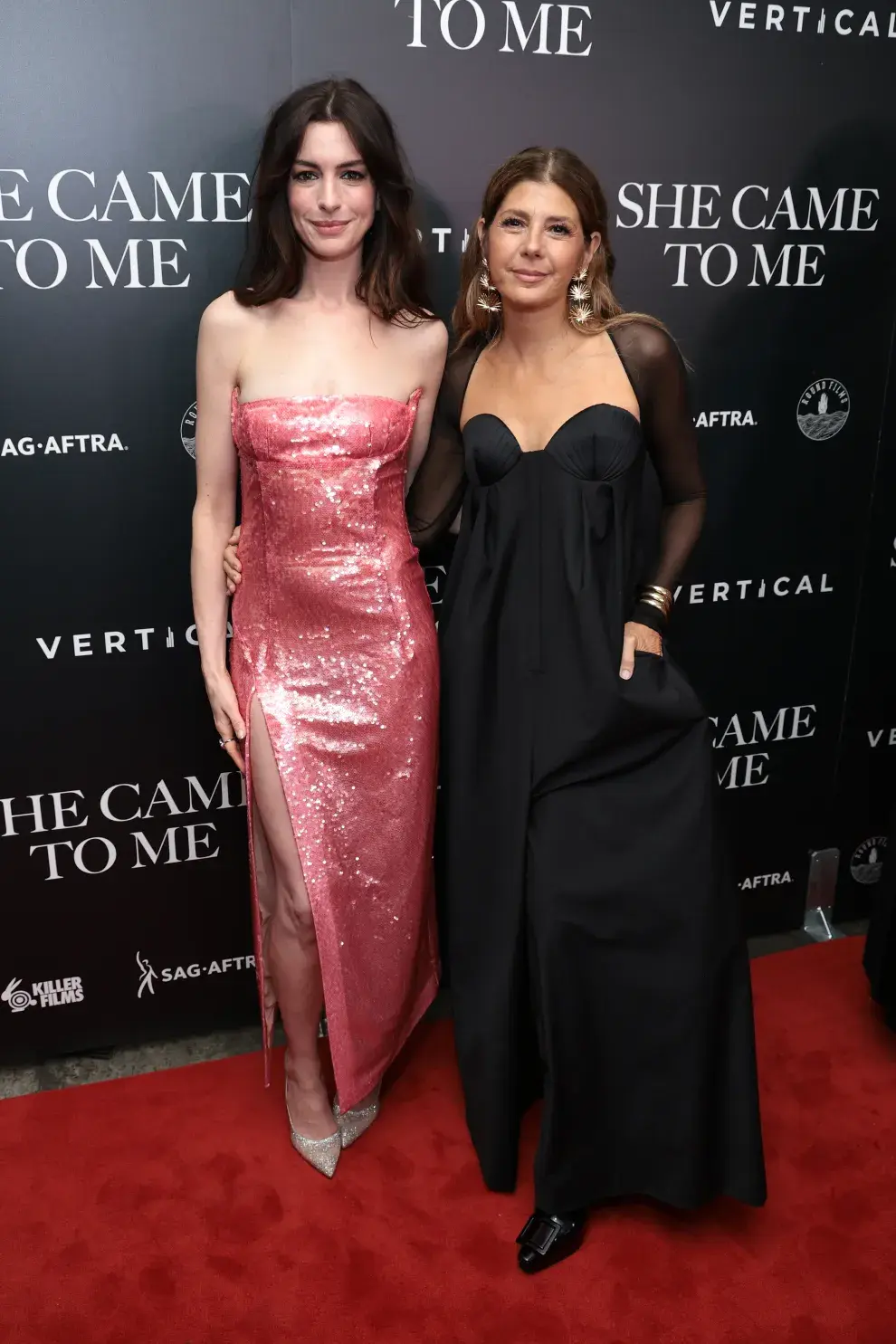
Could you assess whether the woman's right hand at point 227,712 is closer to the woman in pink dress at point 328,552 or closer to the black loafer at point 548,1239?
the woman in pink dress at point 328,552

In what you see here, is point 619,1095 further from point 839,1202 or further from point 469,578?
point 469,578

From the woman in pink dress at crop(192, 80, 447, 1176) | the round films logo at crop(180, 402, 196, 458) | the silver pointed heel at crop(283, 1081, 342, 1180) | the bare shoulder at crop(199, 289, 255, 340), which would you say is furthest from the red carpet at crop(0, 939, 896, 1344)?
the bare shoulder at crop(199, 289, 255, 340)

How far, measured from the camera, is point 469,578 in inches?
92.0

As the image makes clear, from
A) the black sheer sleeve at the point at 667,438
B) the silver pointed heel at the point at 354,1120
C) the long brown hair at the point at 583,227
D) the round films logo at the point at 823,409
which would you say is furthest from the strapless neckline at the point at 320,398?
the silver pointed heel at the point at 354,1120

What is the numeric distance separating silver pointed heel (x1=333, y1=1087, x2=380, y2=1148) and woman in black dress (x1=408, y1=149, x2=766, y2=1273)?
0.39 m

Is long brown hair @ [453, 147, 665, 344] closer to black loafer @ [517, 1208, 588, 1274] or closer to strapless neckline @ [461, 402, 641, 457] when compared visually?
strapless neckline @ [461, 402, 641, 457]

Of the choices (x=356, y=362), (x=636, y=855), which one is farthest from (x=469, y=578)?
(x=636, y=855)

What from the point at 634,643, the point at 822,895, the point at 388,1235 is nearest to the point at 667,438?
the point at 634,643

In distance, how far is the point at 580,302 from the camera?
224cm

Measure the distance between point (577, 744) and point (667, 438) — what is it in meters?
0.61

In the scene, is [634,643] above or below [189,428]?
below

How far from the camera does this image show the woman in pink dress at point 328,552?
2229mm

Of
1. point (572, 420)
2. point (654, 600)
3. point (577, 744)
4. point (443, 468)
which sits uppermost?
point (572, 420)

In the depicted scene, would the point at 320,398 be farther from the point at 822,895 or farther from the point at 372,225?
the point at 822,895
